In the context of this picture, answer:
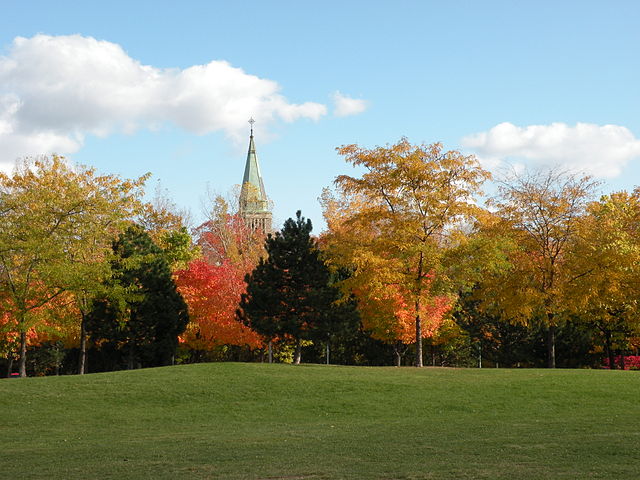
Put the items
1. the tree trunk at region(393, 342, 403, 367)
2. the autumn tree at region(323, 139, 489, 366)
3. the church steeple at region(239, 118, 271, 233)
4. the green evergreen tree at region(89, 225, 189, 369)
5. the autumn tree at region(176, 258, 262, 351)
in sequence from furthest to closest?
the church steeple at region(239, 118, 271, 233) < the tree trunk at region(393, 342, 403, 367) < the autumn tree at region(176, 258, 262, 351) < the green evergreen tree at region(89, 225, 189, 369) < the autumn tree at region(323, 139, 489, 366)

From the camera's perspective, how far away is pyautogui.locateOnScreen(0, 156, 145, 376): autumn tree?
3052 centimetres

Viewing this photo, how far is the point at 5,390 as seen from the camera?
928 inches

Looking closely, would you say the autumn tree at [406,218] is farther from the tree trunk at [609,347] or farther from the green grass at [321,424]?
the tree trunk at [609,347]

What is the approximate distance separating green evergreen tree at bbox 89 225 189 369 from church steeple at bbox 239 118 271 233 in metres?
24.9

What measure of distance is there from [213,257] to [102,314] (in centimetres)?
2702

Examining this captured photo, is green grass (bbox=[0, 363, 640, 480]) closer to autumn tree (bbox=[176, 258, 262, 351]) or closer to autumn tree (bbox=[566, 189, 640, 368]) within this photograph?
autumn tree (bbox=[566, 189, 640, 368])

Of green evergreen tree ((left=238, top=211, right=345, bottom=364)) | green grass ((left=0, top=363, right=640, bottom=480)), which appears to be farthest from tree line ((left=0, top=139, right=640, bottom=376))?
green grass ((left=0, top=363, right=640, bottom=480))

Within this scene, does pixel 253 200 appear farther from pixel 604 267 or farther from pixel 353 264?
pixel 604 267

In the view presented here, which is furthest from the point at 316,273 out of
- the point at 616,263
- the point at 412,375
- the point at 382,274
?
the point at 616,263

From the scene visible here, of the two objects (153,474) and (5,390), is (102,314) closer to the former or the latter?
(5,390)

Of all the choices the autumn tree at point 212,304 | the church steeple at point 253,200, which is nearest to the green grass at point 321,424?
the autumn tree at point 212,304

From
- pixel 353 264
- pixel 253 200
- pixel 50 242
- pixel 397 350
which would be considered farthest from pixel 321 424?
pixel 253 200

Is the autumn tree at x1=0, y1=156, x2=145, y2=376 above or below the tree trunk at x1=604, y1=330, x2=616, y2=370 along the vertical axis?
above

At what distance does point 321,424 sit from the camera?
18656 millimetres
